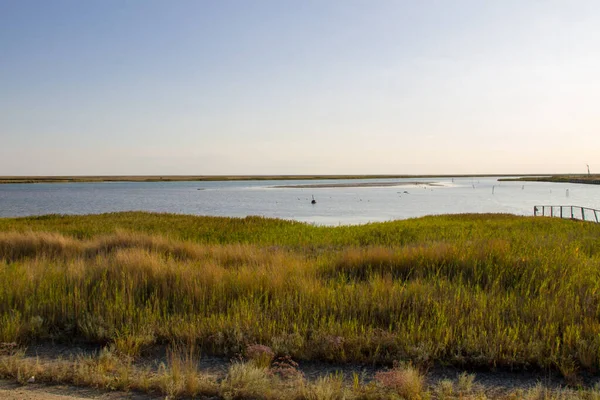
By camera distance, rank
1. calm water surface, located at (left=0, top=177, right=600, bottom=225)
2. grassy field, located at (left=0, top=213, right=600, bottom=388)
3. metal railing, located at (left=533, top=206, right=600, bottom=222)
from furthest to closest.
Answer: calm water surface, located at (left=0, top=177, right=600, bottom=225)
metal railing, located at (left=533, top=206, right=600, bottom=222)
grassy field, located at (left=0, top=213, right=600, bottom=388)

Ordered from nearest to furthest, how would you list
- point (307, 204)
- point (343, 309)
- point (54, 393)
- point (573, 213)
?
point (54, 393) < point (343, 309) < point (573, 213) < point (307, 204)

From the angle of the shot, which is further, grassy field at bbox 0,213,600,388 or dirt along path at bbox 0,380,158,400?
grassy field at bbox 0,213,600,388

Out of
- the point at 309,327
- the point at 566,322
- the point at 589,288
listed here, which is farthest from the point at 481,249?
the point at 309,327

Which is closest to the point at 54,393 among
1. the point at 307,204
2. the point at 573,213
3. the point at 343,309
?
the point at 343,309

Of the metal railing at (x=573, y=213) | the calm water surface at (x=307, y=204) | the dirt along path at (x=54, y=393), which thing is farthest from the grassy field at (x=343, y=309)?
the calm water surface at (x=307, y=204)

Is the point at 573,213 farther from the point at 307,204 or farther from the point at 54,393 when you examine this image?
the point at 54,393

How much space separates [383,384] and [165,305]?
4.00 metres

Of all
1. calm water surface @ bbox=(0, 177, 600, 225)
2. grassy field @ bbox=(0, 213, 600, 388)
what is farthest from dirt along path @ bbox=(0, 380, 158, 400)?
calm water surface @ bbox=(0, 177, 600, 225)

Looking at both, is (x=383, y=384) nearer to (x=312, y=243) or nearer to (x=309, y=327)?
(x=309, y=327)

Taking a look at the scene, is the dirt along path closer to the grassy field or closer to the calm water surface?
the grassy field

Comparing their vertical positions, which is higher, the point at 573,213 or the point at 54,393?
the point at 54,393

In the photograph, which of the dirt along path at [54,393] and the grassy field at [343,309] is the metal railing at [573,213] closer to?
the grassy field at [343,309]

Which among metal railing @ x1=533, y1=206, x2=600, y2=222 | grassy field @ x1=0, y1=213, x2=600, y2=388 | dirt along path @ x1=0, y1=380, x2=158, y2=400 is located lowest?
metal railing @ x1=533, y1=206, x2=600, y2=222

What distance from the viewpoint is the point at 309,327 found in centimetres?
616
